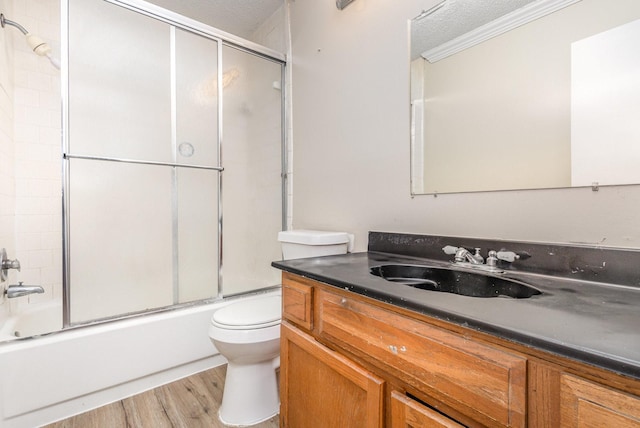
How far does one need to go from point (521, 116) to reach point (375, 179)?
2.23 ft

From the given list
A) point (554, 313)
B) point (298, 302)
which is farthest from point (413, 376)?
point (298, 302)

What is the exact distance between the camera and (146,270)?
1994 millimetres

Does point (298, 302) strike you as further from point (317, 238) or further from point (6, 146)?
point (6, 146)

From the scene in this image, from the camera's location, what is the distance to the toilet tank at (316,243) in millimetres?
1604

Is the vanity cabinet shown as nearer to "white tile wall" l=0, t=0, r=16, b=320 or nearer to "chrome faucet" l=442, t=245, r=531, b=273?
"chrome faucet" l=442, t=245, r=531, b=273

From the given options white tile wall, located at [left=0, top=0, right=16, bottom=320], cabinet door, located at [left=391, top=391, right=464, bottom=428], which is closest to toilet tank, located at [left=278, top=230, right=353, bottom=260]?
cabinet door, located at [left=391, top=391, right=464, bottom=428]

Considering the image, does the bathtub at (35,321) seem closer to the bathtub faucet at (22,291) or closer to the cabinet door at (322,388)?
the bathtub faucet at (22,291)

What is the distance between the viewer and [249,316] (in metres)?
1.43

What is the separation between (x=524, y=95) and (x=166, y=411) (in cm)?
206

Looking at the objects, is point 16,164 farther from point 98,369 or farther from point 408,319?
point 408,319

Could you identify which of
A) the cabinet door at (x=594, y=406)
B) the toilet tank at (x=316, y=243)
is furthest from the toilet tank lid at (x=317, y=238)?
the cabinet door at (x=594, y=406)

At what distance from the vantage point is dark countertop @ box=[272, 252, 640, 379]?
430mm

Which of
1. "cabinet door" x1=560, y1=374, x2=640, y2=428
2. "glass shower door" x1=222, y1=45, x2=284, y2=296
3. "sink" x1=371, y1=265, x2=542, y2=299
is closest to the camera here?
"cabinet door" x1=560, y1=374, x2=640, y2=428

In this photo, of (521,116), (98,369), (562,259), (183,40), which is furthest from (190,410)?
(183,40)
